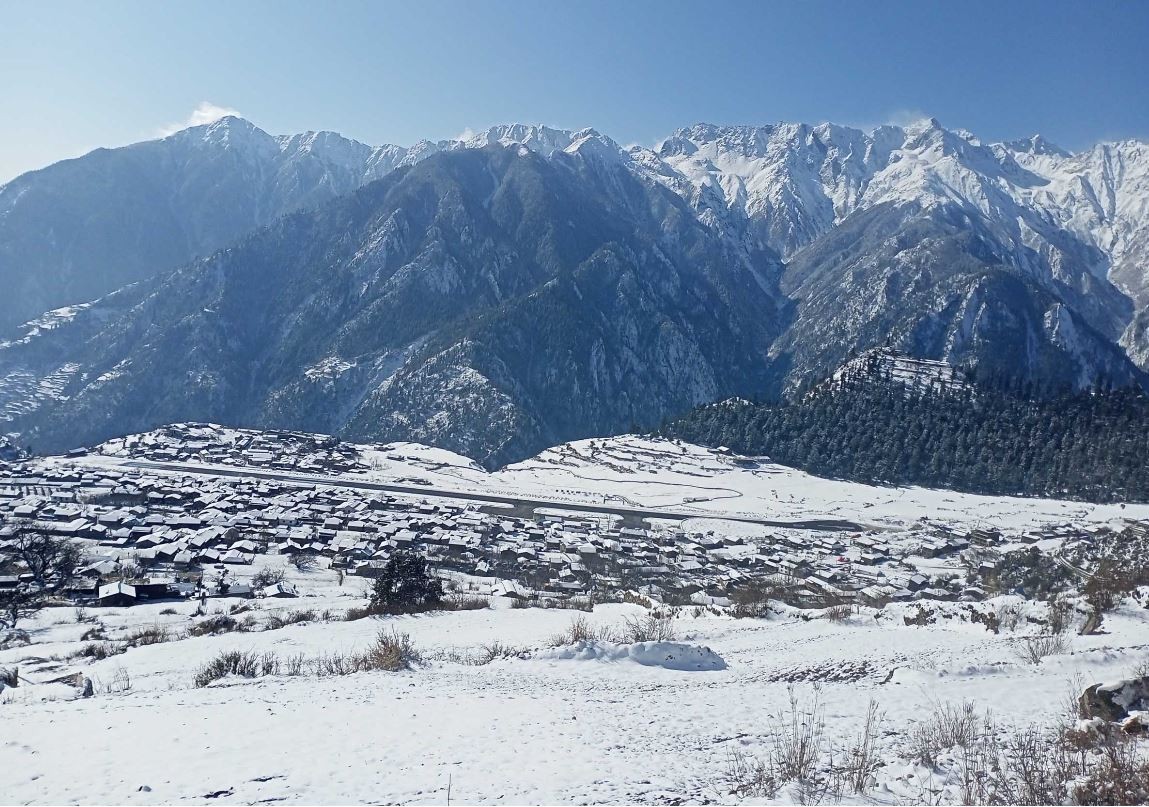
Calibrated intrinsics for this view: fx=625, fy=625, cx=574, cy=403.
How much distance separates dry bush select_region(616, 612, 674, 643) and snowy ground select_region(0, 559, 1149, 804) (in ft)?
2.88

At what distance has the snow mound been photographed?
15609 millimetres

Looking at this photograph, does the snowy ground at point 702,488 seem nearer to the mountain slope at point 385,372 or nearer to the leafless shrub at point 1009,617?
the mountain slope at point 385,372

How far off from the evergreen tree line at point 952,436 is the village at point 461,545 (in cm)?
2317

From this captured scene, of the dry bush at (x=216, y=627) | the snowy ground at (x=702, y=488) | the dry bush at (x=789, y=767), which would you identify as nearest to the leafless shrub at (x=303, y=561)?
the dry bush at (x=216, y=627)

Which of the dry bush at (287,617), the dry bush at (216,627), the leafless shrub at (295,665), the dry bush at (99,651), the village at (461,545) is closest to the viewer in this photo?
the leafless shrub at (295,665)

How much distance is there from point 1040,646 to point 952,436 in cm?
8725

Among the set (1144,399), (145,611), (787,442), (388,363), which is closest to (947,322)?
(1144,399)

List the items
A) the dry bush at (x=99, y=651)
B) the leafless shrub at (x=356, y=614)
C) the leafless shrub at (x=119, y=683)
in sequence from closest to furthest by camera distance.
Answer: the leafless shrub at (x=119, y=683) < the dry bush at (x=99, y=651) < the leafless shrub at (x=356, y=614)

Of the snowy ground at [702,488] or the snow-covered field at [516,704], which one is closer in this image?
the snow-covered field at [516,704]

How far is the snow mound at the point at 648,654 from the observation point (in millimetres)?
15609

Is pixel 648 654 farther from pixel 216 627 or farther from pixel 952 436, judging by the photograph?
pixel 952 436

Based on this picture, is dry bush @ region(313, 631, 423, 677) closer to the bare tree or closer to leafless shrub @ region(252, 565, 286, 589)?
the bare tree

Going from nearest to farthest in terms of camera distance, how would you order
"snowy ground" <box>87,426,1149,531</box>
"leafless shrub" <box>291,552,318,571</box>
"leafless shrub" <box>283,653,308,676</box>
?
"leafless shrub" <box>283,653,308,676</box>, "leafless shrub" <box>291,552,318,571</box>, "snowy ground" <box>87,426,1149,531</box>

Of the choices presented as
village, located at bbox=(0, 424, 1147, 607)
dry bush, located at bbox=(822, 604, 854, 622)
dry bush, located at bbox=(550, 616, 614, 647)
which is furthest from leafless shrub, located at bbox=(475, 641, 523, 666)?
village, located at bbox=(0, 424, 1147, 607)
